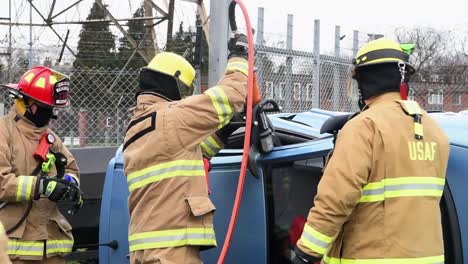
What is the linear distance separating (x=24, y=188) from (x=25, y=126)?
0.44 meters

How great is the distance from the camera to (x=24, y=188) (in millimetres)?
3480

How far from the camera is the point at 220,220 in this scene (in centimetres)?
310

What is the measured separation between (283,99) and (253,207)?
11.7 ft

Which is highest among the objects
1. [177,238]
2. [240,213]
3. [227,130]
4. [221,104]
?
[221,104]

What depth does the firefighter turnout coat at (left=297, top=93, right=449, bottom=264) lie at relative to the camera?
7.59ft

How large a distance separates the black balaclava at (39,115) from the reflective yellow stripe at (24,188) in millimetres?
418

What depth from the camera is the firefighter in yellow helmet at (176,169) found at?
2.85 m

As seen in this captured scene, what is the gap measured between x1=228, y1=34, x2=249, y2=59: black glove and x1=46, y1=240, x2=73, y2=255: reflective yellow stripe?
1.67m

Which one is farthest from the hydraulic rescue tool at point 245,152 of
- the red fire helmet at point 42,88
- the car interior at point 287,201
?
the red fire helmet at point 42,88

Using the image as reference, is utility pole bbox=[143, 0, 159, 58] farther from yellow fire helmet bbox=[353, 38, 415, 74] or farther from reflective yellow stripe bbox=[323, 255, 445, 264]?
reflective yellow stripe bbox=[323, 255, 445, 264]

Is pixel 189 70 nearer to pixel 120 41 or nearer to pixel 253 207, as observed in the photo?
pixel 253 207

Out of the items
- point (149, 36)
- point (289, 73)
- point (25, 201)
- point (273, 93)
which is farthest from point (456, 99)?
point (25, 201)

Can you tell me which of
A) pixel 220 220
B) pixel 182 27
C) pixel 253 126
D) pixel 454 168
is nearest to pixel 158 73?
pixel 253 126

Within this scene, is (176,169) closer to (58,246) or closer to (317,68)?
(58,246)
